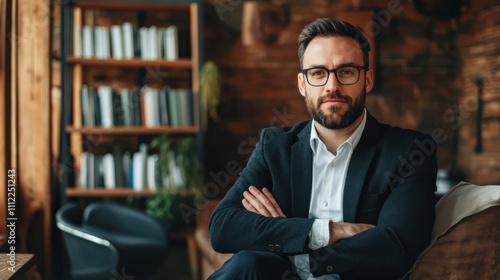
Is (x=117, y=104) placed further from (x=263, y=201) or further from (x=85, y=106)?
(x=263, y=201)

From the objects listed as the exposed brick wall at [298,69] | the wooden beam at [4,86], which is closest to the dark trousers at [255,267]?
the wooden beam at [4,86]

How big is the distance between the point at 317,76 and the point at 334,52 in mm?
97

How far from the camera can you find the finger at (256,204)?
1.92 m

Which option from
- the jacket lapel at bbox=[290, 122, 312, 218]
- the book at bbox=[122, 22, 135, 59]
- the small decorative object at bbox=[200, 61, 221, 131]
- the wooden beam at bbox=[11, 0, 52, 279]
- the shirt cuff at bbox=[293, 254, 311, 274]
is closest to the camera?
the shirt cuff at bbox=[293, 254, 311, 274]

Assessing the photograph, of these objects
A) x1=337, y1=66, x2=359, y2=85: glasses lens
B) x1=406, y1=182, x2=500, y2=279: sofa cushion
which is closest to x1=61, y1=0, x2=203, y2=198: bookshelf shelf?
x1=337, y1=66, x2=359, y2=85: glasses lens

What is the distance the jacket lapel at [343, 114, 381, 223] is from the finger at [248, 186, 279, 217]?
24 centimetres

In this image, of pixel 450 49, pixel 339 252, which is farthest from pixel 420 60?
pixel 339 252

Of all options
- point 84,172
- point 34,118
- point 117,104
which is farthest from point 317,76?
point 84,172

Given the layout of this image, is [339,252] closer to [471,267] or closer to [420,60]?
[471,267]

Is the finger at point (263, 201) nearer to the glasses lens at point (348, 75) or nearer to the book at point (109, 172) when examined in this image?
the glasses lens at point (348, 75)

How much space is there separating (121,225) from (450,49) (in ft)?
10.6

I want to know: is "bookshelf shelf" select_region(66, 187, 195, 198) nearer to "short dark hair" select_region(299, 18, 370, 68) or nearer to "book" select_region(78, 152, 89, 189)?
"book" select_region(78, 152, 89, 189)

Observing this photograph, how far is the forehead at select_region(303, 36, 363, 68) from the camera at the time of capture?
1896 millimetres

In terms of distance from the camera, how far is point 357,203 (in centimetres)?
189
